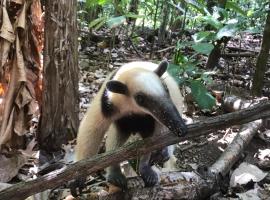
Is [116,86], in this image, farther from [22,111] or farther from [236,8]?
[236,8]

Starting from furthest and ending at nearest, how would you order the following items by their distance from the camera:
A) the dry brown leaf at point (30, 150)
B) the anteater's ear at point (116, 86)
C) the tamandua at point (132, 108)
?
1. the dry brown leaf at point (30, 150)
2. the anteater's ear at point (116, 86)
3. the tamandua at point (132, 108)

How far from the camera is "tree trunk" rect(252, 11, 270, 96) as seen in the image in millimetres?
5801

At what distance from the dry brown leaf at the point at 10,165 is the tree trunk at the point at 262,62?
3.33m

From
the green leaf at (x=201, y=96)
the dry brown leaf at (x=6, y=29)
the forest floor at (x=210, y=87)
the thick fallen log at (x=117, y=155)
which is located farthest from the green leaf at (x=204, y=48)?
the dry brown leaf at (x=6, y=29)

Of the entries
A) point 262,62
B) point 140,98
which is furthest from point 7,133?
point 262,62

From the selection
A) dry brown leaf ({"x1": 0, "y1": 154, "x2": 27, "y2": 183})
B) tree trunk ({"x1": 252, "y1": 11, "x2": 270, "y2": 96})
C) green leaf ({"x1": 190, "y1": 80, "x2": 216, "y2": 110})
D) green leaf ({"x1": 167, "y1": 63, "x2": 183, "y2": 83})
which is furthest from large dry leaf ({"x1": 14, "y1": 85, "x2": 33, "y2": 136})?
tree trunk ({"x1": 252, "y1": 11, "x2": 270, "y2": 96})

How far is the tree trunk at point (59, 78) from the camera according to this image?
440 cm

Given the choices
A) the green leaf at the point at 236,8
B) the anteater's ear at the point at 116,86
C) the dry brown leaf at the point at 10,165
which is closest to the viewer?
the anteater's ear at the point at 116,86

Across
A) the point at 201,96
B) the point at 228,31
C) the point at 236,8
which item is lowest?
the point at 201,96

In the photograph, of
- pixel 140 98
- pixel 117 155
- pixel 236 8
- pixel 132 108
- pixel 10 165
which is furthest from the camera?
pixel 236 8

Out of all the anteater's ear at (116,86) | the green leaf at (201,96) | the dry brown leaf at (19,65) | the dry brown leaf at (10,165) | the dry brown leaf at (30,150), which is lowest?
the dry brown leaf at (10,165)

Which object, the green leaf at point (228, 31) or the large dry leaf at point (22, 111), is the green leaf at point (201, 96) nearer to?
the green leaf at point (228, 31)

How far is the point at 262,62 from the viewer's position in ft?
19.5

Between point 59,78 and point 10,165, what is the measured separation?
1.00 m
